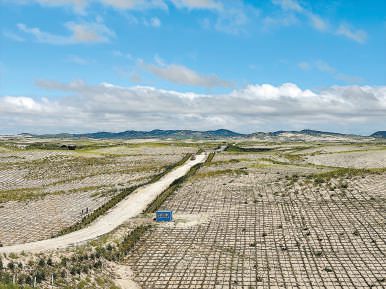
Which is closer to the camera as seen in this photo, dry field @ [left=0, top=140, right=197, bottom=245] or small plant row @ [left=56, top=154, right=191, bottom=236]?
small plant row @ [left=56, top=154, right=191, bottom=236]

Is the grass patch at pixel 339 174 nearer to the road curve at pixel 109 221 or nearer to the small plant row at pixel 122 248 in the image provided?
the road curve at pixel 109 221

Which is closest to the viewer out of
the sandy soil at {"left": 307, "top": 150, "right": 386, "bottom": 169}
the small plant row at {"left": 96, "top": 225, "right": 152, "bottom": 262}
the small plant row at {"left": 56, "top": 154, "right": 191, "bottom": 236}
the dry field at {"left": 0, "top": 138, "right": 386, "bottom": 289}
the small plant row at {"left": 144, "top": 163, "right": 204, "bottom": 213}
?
the dry field at {"left": 0, "top": 138, "right": 386, "bottom": 289}

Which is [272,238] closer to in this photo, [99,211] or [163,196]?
[163,196]

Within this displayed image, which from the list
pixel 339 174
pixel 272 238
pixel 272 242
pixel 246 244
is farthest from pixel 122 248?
pixel 339 174

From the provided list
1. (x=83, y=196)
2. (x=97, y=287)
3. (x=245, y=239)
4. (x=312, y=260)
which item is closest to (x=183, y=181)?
(x=83, y=196)

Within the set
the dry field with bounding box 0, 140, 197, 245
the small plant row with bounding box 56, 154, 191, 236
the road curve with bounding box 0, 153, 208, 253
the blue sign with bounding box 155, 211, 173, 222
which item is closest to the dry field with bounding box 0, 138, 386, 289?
the blue sign with bounding box 155, 211, 173, 222

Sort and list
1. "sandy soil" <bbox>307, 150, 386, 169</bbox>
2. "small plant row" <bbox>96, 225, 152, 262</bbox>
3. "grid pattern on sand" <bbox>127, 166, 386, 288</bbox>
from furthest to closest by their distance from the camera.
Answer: "sandy soil" <bbox>307, 150, 386, 169</bbox> < "small plant row" <bbox>96, 225, 152, 262</bbox> < "grid pattern on sand" <bbox>127, 166, 386, 288</bbox>

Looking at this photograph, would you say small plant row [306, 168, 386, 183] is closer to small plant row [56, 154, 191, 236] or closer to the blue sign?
small plant row [56, 154, 191, 236]
